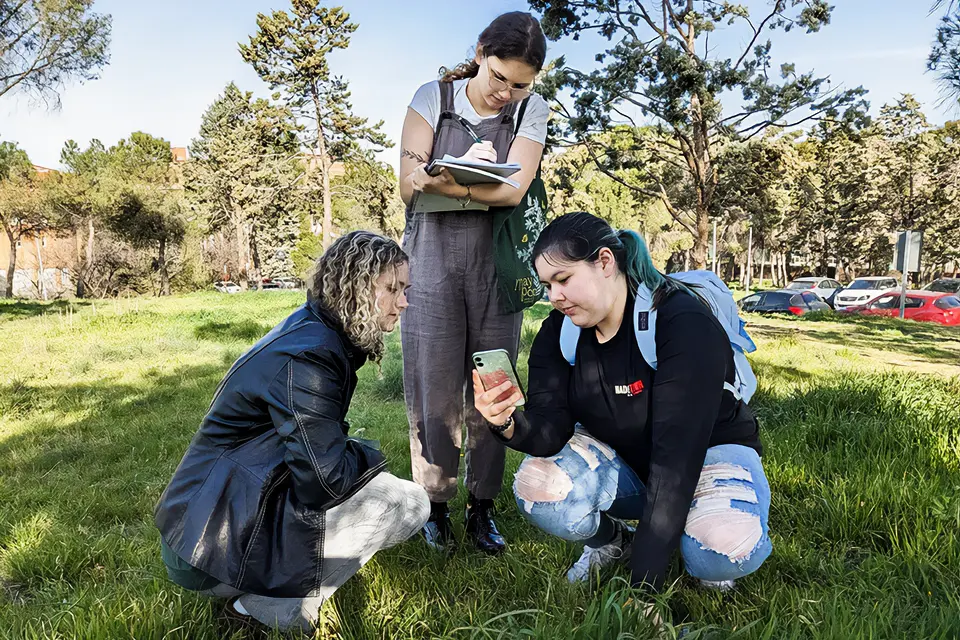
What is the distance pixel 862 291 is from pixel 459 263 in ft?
91.9

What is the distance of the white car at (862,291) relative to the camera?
83.3ft

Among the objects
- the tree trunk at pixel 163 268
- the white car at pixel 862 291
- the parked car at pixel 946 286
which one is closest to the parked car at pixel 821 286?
the white car at pixel 862 291

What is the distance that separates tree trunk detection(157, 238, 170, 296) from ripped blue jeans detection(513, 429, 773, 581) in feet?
107

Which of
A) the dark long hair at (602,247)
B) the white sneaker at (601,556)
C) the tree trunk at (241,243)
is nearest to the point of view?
the dark long hair at (602,247)

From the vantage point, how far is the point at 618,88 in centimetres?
1327

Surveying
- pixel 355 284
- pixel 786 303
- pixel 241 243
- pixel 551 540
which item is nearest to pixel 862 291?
pixel 786 303

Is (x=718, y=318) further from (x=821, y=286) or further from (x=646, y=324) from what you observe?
(x=821, y=286)

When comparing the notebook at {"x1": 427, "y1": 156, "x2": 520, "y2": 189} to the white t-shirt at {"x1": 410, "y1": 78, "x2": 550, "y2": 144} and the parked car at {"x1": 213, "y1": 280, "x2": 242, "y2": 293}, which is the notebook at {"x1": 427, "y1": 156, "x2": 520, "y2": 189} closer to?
the white t-shirt at {"x1": 410, "y1": 78, "x2": 550, "y2": 144}

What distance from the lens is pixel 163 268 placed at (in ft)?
106

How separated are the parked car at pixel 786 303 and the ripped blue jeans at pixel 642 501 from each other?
23.8 metres

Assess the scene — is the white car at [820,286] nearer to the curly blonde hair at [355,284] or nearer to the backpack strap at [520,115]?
the backpack strap at [520,115]

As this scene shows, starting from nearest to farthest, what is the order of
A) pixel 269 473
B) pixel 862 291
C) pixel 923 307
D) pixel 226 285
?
pixel 269 473 → pixel 923 307 → pixel 862 291 → pixel 226 285

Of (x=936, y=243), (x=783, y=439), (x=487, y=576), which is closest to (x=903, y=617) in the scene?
(x=487, y=576)

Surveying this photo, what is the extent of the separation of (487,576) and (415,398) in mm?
848
